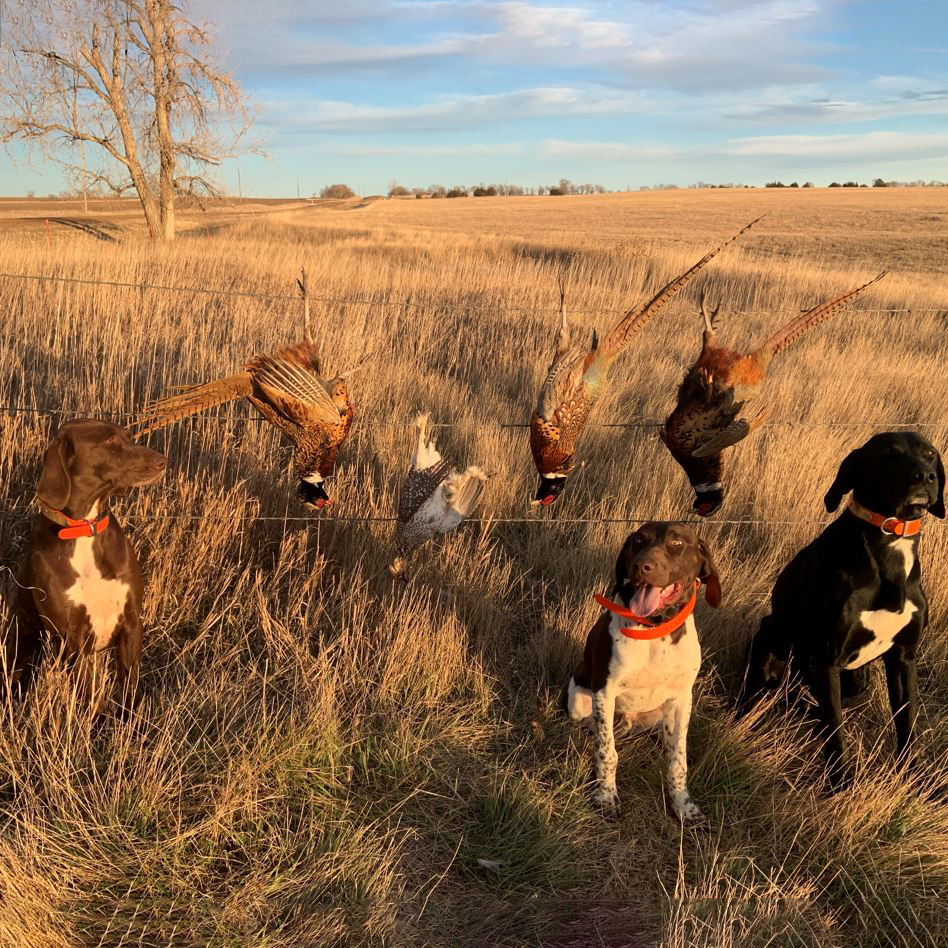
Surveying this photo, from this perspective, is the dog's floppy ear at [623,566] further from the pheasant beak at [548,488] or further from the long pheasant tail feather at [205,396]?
the long pheasant tail feather at [205,396]

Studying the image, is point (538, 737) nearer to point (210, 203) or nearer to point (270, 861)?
point (270, 861)

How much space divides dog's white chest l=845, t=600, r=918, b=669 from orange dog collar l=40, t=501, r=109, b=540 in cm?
301

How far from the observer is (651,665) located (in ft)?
8.77

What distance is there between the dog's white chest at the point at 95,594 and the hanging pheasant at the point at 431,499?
4.05 feet

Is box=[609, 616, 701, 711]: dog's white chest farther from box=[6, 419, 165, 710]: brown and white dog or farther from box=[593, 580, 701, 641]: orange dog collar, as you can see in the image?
box=[6, 419, 165, 710]: brown and white dog

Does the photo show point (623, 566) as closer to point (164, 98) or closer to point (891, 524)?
point (891, 524)

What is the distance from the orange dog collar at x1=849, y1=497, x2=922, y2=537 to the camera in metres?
2.74

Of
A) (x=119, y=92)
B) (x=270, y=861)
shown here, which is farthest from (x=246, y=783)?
(x=119, y=92)

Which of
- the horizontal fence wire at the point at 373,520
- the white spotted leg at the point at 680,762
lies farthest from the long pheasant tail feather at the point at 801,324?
the white spotted leg at the point at 680,762

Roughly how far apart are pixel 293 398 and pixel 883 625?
245cm

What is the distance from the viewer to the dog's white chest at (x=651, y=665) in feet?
8.76

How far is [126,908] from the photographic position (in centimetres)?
219

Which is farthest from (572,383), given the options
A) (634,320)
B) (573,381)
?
(634,320)

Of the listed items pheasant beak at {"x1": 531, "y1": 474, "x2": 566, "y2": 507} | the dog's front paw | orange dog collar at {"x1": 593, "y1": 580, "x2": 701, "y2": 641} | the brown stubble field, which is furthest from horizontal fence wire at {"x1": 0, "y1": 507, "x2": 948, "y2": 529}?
the dog's front paw
